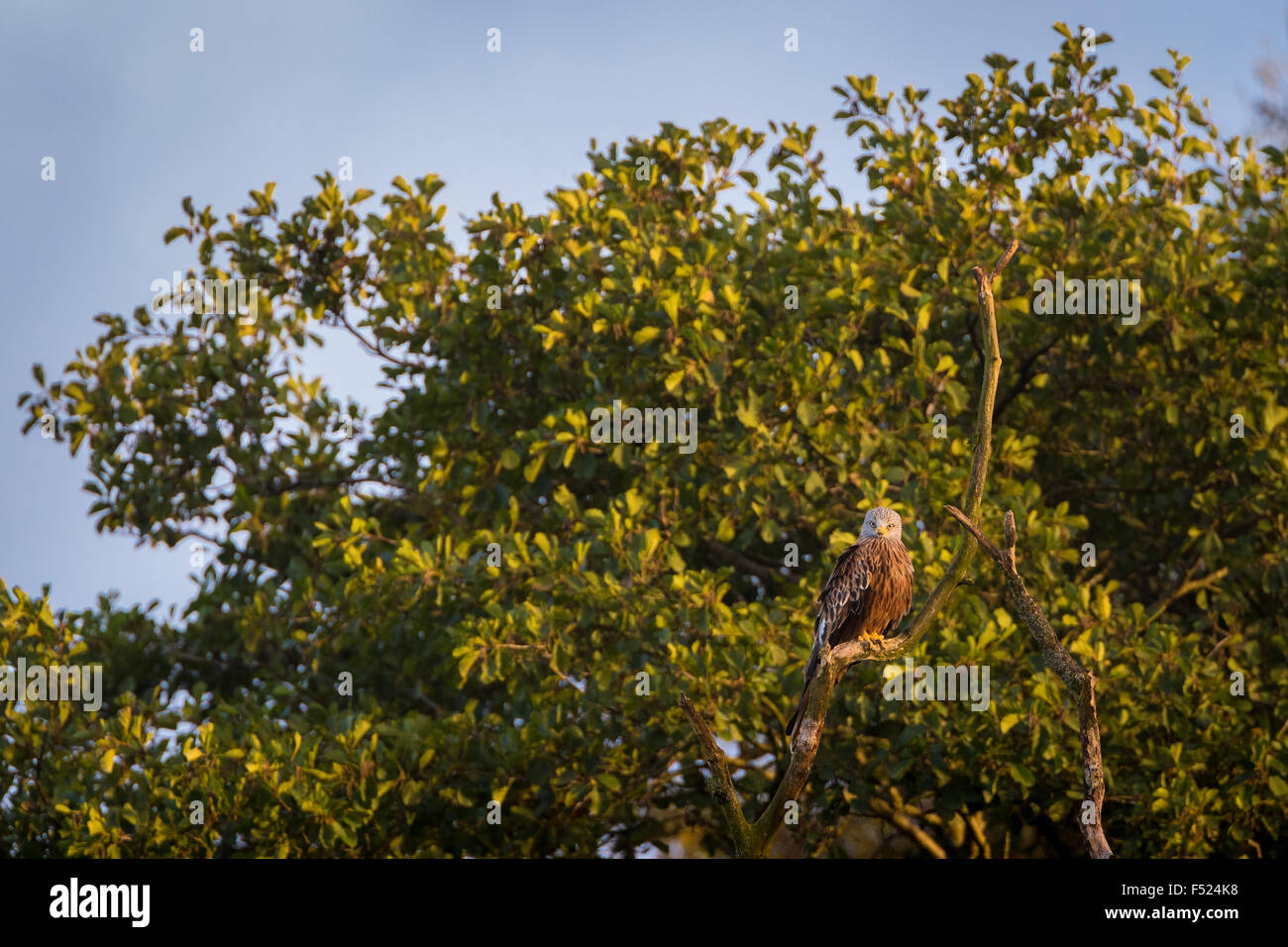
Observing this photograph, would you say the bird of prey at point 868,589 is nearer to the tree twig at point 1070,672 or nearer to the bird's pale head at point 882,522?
the bird's pale head at point 882,522

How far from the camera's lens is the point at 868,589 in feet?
26.7

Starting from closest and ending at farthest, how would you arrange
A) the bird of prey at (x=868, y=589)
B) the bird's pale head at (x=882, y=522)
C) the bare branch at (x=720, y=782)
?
the bare branch at (x=720, y=782) < the bird's pale head at (x=882, y=522) < the bird of prey at (x=868, y=589)

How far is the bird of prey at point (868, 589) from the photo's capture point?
320 inches

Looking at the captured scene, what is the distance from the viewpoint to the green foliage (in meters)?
10.5

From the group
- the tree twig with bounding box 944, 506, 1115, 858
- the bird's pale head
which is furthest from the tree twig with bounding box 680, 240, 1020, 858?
the bird's pale head

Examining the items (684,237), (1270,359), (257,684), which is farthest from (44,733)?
(1270,359)

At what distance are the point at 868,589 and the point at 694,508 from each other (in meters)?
3.66

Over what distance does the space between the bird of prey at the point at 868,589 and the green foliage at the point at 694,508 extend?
68.9 inches

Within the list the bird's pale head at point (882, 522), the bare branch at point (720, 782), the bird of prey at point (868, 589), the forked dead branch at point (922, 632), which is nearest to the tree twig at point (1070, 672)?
the forked dead branch at point (922, 632)

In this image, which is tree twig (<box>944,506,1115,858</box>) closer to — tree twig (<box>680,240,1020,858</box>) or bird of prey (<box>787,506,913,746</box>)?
tree twig (<box>680,240,1020,858</box>)

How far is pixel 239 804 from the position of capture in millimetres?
10500

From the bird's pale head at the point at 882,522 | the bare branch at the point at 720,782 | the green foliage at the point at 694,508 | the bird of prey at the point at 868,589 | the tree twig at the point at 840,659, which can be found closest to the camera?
the bare branch at the point at 720,782

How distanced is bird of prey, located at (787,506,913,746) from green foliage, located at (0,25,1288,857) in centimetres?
175

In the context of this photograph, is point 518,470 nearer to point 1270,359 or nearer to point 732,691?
point 732,691
